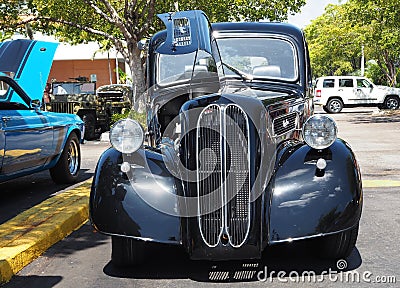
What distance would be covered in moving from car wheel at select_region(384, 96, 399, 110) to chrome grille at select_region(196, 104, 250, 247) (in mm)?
26412

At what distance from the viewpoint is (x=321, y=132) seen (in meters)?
4.81

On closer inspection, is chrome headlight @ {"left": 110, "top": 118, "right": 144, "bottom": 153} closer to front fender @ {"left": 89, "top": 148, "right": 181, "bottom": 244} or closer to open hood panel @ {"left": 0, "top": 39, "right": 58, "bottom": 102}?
front fender @ {"left": 89, "top": 148, "right": 181, "bottom": 244}

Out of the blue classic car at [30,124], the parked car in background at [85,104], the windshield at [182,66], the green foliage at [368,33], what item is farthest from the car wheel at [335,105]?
the windshield at [182,66]

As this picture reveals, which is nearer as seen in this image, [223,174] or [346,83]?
[223,174]

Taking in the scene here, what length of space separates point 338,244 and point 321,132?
0.87 meters

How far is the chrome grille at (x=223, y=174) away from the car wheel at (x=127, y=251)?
62cm

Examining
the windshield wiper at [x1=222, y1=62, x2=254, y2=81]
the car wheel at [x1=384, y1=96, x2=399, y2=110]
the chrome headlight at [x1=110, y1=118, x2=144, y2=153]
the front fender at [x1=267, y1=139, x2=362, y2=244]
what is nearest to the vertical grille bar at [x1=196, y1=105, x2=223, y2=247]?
the front fender at [x1=267, y1=139, x2=362, y2=244]

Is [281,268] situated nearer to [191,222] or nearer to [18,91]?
[191,222]

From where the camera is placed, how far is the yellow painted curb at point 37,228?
502 cm

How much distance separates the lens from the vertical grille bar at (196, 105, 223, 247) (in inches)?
175

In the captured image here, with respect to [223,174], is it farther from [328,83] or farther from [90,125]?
[328,83]

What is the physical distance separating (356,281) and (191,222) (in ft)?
4.14

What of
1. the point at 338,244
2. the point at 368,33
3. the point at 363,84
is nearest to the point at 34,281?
the point at 338,244

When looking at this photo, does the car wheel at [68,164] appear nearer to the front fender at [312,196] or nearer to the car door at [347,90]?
the front fender at [312,196]
